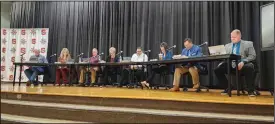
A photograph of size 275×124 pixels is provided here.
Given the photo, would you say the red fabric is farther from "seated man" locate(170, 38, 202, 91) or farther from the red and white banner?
"seated man" locate(170, 38, 202, 91)

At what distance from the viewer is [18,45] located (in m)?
7.55

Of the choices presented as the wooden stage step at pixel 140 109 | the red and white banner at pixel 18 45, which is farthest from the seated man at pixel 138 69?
the red and white banner at pixel 18 45

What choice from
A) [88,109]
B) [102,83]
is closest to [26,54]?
[102,83]

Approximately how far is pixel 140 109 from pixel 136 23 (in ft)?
15.5

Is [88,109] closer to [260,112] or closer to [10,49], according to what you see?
[260,112]

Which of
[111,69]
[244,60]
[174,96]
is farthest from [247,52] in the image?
[111,69]

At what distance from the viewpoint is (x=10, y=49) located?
761cm

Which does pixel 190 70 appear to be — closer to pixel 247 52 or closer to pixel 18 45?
pixel 247 52

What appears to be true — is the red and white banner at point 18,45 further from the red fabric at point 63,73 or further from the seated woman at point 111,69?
the seated woman at point 111,69

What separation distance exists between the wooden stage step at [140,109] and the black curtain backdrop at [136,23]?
10.3 ft

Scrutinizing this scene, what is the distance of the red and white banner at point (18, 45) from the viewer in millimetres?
7402

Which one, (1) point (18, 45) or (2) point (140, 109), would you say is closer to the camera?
(2) point (140, 109)

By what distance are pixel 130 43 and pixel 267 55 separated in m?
3.37

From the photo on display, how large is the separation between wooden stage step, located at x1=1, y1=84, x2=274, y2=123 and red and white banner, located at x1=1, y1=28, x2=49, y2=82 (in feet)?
17.2
